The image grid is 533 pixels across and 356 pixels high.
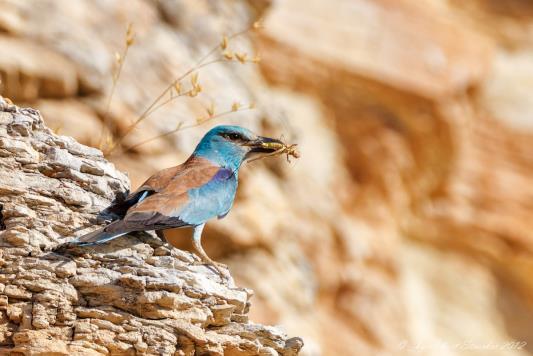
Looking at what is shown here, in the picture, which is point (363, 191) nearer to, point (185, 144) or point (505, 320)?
point (505, 320)

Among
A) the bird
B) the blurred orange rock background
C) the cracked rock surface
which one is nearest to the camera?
the cracked rock surface

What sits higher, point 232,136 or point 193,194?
point 232,136

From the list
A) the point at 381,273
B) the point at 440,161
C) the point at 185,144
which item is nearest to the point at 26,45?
the point at 185,144

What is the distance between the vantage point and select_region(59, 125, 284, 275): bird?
361 cm

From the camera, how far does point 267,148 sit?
441 centimetres

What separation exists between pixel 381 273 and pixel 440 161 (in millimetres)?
1771

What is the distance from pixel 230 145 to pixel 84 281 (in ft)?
3.71

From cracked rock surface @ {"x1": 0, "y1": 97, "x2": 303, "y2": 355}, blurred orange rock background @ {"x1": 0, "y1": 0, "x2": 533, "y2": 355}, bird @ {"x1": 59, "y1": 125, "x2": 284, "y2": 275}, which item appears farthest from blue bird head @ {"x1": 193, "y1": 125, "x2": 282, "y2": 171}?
blurred orange rock background @ {"x1": 0, "y1": 0, "x2": 533, "y2": 355}

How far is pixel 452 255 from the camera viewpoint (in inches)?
463

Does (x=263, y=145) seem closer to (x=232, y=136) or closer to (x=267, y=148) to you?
(x=267, y=148)

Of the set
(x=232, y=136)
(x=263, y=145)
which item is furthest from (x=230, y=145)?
(x=263, y=145)

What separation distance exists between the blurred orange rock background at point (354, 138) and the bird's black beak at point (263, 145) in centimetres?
244

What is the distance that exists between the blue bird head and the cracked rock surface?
0.57m

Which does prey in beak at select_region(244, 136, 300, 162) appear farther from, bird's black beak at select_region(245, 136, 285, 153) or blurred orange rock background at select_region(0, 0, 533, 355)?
blurred orange rock background at select_region(0, 0, 533, 355)
